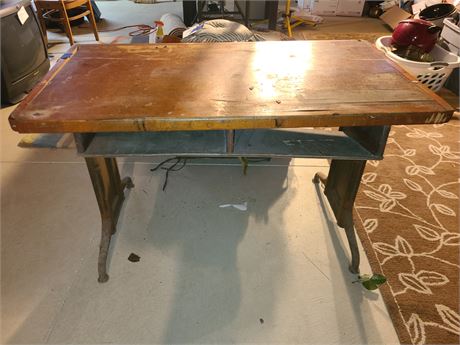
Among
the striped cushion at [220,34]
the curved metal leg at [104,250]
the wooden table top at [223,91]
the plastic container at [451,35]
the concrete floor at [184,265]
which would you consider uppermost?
the wooden table top at [223,91]

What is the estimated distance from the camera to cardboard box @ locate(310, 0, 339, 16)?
4.71 meters

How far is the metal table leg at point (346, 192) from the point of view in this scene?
1360mm

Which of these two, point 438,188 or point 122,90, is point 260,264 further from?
point 438,188

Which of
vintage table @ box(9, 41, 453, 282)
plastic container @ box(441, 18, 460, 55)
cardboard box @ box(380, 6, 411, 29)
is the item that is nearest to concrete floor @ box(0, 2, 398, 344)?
vintage table @ box(9, 41, 453, 282)

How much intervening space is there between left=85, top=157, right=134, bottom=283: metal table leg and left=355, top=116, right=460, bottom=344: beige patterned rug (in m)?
1.20

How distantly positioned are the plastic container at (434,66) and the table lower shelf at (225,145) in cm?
157

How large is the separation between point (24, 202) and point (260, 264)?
4.34 ft

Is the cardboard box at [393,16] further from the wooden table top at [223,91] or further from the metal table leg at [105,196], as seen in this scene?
the metal table leg at [105,196]

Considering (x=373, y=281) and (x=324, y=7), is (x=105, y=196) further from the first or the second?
(x=324, y=7)

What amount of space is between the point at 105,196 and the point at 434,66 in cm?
254

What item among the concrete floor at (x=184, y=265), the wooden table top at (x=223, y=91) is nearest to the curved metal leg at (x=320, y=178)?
the concrete floor at (x=184, y=265)

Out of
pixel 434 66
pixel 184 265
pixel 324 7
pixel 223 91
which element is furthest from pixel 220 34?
pixel 324 7

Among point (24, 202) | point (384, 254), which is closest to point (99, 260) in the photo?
point (24, 202)

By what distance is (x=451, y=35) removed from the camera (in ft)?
8.88
